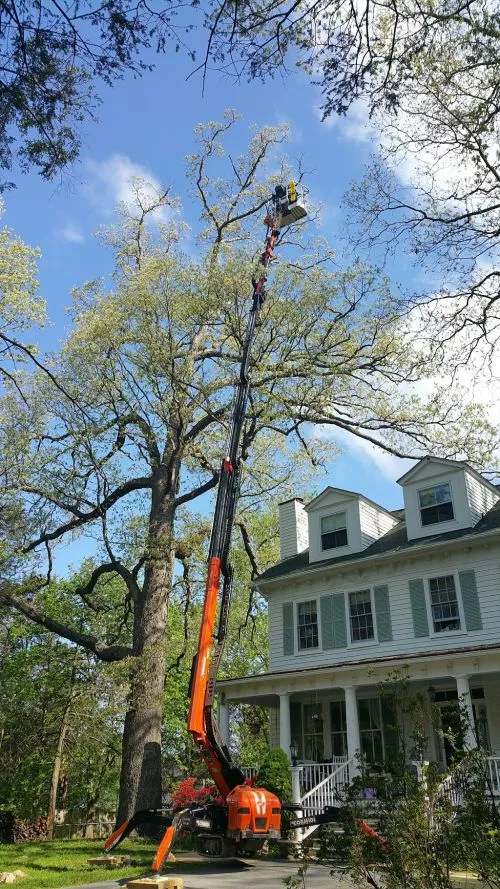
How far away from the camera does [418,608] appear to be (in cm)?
1502

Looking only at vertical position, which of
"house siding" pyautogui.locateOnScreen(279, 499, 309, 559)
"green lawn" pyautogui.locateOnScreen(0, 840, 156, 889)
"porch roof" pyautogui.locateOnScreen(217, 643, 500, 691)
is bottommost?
"green lawn" pyautogui.locateOnScreen(0, 840, 156, 889)

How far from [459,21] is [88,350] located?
11946 mm

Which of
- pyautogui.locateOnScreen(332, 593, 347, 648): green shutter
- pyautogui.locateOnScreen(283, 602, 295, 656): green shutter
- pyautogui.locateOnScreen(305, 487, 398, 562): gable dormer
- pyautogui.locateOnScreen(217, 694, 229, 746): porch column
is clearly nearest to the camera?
pyautogui.locateOnScreen(332, 593, 347, 648): green shutter

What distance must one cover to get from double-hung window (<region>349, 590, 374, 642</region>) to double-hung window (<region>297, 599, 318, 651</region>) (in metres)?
1.13

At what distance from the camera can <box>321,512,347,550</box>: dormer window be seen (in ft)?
57.5

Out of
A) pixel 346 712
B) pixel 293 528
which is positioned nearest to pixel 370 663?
pixel 346 712

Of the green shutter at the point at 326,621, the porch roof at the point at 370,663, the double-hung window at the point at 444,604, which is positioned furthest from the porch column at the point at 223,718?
the double-hung window at the point at 444,604

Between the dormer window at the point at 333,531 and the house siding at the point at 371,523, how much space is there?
1.68 ft

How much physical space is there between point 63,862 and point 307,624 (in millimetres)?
8029

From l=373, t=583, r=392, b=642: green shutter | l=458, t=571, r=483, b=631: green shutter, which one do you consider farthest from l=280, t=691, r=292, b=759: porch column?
l=458, t=571, r=483, b=631: green shutter

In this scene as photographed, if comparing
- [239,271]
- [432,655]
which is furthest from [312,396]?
[432,655]

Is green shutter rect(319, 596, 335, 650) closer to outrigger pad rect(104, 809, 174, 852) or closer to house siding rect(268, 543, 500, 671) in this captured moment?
house siding rect(268, 543, 500, 671)

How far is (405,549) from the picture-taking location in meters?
15.3

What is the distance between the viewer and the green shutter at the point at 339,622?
1608 centimetres
